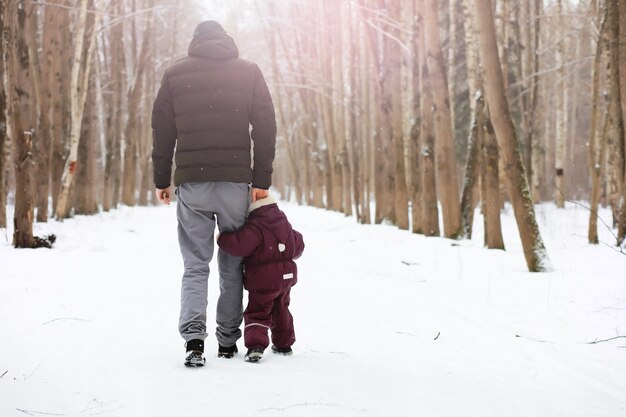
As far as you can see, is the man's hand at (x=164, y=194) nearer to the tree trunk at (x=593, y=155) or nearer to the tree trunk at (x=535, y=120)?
the tree trunk at (x=593, y=155)

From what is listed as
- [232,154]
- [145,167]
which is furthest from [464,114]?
[232,154]

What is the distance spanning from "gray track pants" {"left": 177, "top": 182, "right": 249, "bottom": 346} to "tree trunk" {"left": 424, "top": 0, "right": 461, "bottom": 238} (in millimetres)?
6971

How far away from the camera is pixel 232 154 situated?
9.43 feet

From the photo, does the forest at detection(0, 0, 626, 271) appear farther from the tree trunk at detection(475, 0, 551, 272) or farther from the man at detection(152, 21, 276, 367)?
the man at detection(152, 21, 276, 367)

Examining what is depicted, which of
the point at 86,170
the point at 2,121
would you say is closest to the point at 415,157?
the point at 2,121

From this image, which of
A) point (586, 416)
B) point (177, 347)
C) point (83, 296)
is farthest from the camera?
point (83, 296)

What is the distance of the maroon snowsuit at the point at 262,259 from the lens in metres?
2.86

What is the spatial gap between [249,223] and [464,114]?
17.8 metres

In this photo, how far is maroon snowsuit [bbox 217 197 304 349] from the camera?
286 centimetres

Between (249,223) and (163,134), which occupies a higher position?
(163,134)

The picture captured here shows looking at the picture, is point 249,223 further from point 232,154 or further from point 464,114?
point 464,114

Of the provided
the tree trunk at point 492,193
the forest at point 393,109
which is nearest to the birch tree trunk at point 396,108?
the forest at point 393,109

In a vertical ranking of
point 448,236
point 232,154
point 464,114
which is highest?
point 464,114

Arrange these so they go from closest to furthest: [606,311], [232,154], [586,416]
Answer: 1. [586,416]
2. [232,154]
3. [606,311]
